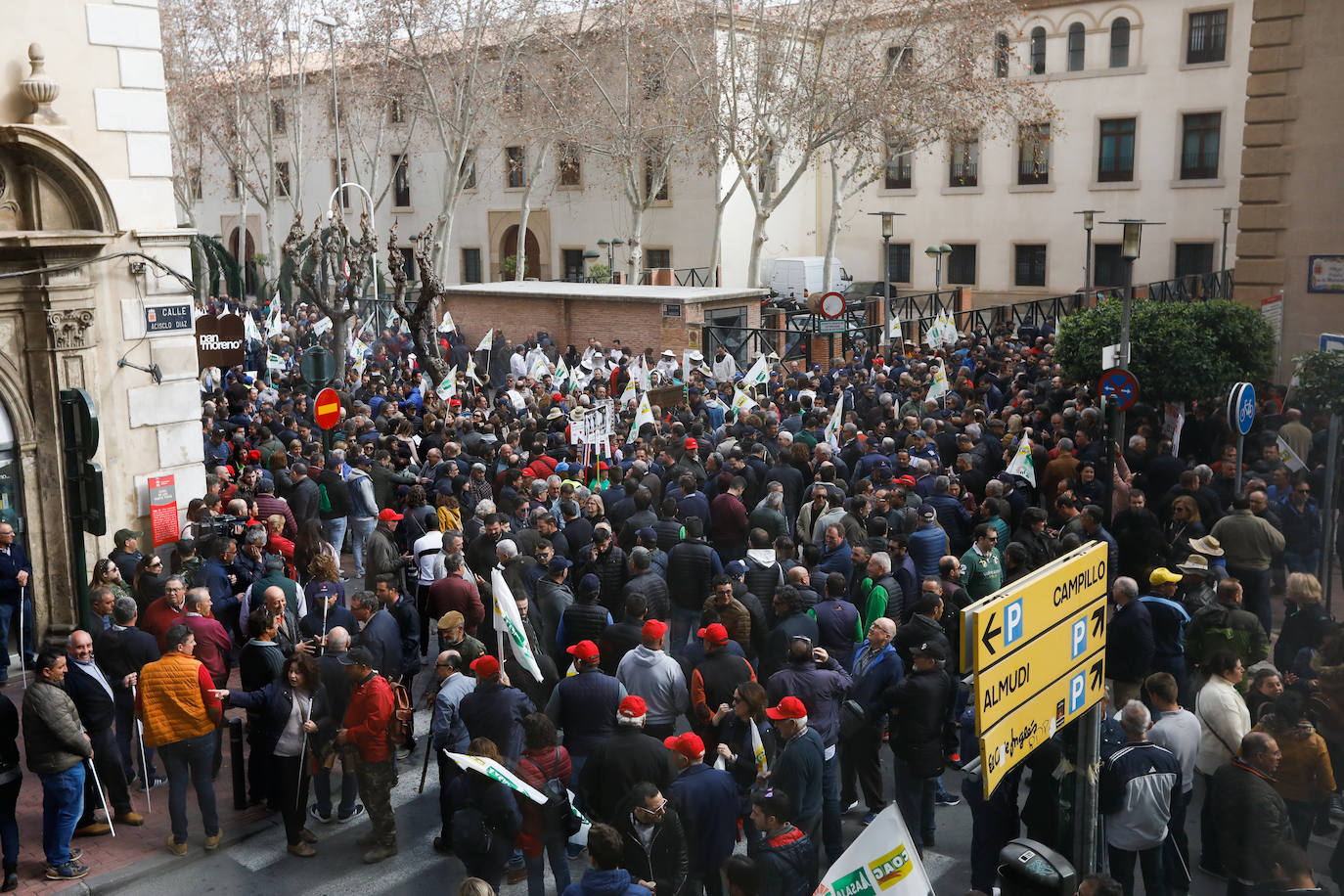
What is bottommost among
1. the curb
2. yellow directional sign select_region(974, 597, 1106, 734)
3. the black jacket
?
the curb

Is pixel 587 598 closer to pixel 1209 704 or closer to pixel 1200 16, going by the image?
pixel 1209 704

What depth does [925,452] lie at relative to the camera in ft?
44.7

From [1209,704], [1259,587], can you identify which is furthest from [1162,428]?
[1209,704]

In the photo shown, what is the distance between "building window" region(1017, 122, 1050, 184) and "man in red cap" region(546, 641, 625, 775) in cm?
3372

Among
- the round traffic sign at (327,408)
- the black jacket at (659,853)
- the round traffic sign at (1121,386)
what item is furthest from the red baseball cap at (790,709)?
the round traffic sign at (327,408)

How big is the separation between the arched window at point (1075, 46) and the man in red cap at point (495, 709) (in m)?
35.8

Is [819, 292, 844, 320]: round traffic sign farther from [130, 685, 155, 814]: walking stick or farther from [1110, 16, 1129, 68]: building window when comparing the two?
[1110, 16, 1129, 68]: building window

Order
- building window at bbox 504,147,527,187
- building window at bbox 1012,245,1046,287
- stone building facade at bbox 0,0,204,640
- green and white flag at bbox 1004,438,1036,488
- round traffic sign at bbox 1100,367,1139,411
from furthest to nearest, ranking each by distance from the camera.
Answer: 1. building window at bbox 504,147,527,187
2. building window at bbox 1012,245,1046,287
3. round traffic sign at bbox 1100,367,1139,411
4. green and white flag at bbox 1004,438,1036,488
5. stone building facade at bbox 0,0,204,640

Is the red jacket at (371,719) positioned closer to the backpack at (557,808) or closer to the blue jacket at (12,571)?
the backpack at (557,808)

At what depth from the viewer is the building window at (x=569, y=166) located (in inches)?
1693

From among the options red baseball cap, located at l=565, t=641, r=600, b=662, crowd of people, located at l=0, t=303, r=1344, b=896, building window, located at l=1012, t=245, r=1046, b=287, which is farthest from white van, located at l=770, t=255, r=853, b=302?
red baseball cap, located at l=565, t=641, r=600, b=662

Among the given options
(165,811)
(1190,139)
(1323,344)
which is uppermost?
(1190,139)

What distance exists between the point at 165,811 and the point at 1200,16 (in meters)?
36.0

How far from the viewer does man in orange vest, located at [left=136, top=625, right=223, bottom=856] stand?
7887 millimetres
